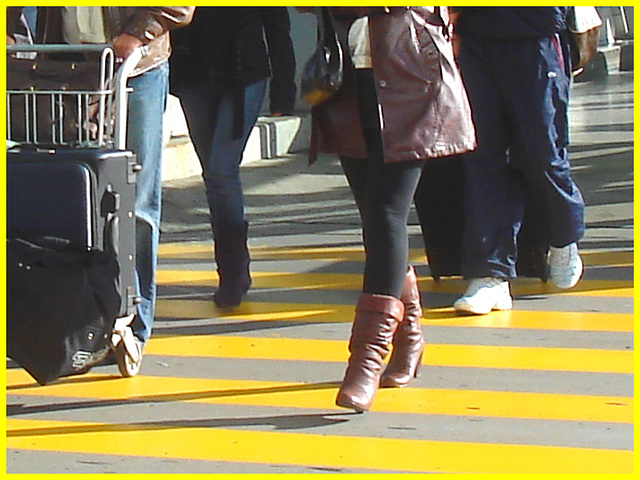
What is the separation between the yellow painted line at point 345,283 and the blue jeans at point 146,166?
139 centimetres

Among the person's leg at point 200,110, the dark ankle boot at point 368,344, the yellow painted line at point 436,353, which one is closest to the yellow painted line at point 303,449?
the dark ankle boot at point 368,344

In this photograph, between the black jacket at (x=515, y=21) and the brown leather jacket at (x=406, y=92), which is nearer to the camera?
the brown leather jacket at (x=406, y=92)

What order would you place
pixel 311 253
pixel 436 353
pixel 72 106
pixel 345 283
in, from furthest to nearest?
pixel 311 253 < pixel 345 283 < pixel 436 353 < pixel 72 106

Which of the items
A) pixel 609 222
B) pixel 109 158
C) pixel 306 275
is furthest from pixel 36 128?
pixel 609 222

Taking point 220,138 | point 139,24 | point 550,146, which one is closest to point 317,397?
point 139,24

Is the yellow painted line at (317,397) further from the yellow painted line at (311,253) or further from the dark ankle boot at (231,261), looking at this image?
the yellow painted line at (311,253)

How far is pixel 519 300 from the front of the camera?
5.80m

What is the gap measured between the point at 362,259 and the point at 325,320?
1.28 meters

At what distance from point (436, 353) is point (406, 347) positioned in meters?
0.48

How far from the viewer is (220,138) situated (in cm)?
552

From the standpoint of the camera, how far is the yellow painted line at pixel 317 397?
4266 mm

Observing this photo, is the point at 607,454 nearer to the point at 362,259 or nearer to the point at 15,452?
the point at 15,452

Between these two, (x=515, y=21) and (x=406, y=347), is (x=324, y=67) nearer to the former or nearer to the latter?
(x=406, y=347)

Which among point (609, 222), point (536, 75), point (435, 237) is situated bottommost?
point (609, 222)
